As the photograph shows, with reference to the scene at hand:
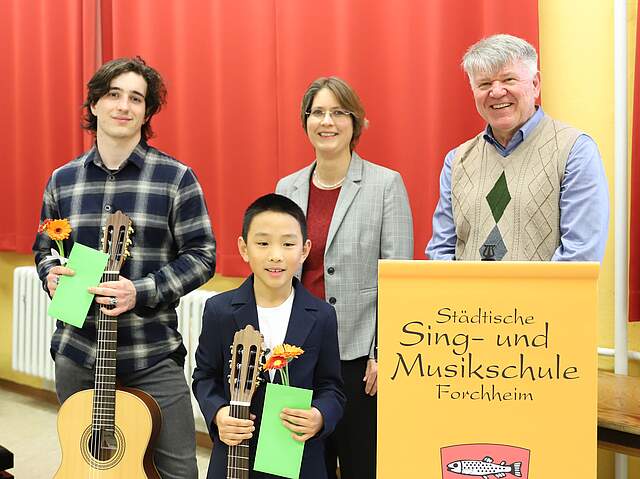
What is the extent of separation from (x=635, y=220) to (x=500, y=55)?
0.88 m

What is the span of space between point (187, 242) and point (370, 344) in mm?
617

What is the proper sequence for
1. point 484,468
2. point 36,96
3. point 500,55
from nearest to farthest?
point 484,468, point 500,55, point 36,96

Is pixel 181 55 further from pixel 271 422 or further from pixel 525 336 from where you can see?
pixel 525 336

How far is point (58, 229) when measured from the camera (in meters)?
1.90

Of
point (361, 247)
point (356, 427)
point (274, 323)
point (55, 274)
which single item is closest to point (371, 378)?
point (356, 427)

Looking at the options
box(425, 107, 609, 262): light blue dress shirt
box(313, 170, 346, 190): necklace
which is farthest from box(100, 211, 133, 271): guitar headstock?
box(425, 107, 609, 262): light blue dress shirt

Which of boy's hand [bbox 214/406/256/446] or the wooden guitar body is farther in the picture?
the wooden guitar body

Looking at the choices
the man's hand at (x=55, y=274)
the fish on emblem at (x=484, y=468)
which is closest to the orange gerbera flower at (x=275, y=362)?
the fish on emblem at (x=484, y=468)

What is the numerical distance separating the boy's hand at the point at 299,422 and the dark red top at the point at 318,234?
612 mm

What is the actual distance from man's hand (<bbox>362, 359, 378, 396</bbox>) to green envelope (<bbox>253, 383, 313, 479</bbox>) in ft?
1.82

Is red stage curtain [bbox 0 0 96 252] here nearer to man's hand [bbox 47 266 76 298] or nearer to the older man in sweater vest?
man's hand [bbox 47 266 76 298]

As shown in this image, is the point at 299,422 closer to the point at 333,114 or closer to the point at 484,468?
the point at 484,468

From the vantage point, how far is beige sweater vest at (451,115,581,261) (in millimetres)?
1692

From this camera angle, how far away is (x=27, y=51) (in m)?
4.06
